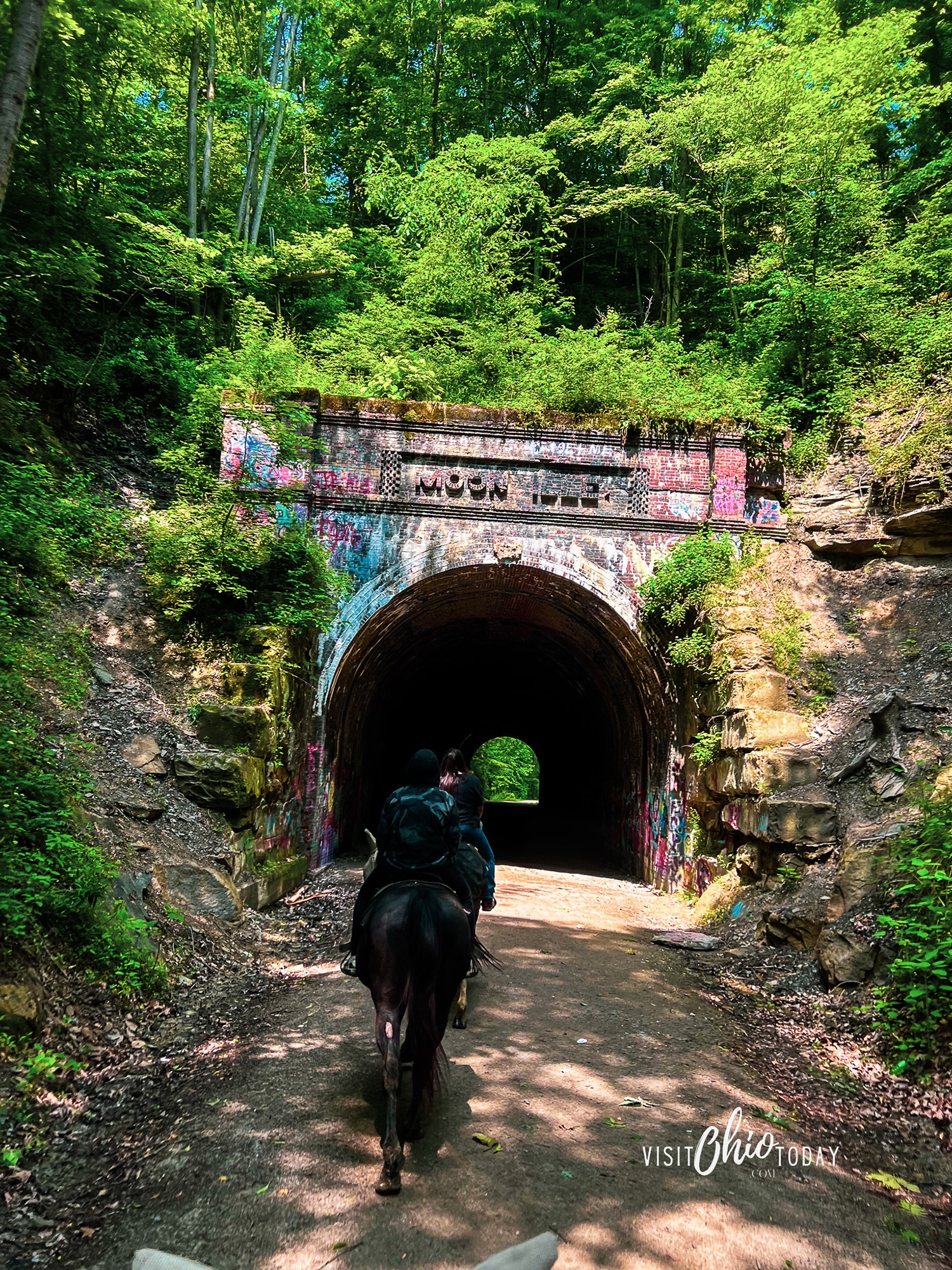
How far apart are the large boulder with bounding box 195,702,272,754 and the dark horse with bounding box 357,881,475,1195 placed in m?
4.99

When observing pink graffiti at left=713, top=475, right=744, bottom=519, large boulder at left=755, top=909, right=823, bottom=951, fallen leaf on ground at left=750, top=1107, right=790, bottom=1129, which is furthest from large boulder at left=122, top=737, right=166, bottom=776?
pink graffiti at left=713, top=475, right=744, bottom=519


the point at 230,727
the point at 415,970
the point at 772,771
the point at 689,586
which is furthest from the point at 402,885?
the point at 689,586

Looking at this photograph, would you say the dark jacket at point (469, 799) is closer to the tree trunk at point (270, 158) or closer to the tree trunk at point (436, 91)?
the tree trunk at point (270, 158)

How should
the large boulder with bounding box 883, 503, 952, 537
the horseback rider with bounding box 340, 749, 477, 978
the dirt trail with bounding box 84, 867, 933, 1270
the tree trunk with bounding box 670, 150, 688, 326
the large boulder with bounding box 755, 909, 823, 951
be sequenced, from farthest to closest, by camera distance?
the tree trunk with bounding box 670, 150, 688, 326
the large boulder with bounding box 883, 503, 952, 537
the large boulder with bounding box 755, 909, 823, 951
the horseback rider with bounding box 340, 749, 477, 978
the dirt trail with bounding box 84, 867, 933, 1270

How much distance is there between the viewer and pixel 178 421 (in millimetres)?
14008

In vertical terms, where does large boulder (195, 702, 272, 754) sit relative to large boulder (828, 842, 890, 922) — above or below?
above

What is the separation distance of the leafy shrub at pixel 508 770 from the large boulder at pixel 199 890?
2794cm

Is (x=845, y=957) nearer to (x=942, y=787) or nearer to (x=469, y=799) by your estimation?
(x=942, y=787)

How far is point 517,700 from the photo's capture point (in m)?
22.5

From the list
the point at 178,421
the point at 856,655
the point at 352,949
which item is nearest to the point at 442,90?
the point at 178,421

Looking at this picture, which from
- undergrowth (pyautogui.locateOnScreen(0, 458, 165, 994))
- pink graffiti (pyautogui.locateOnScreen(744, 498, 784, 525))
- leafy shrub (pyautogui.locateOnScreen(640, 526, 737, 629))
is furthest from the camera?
pink graffiti (pyautogui.locateOnScreen(744, 498, 784, 525))

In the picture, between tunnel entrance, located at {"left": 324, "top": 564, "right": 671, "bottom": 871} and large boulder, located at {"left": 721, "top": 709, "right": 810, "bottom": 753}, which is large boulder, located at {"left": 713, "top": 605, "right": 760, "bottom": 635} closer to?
large boulder, located at {"left": 721, "top": 709, "right": 810, "bottom": 753}

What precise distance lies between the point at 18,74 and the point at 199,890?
6.68 m

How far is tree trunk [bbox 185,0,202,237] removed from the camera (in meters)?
16.5
